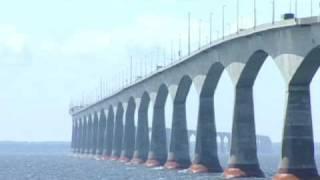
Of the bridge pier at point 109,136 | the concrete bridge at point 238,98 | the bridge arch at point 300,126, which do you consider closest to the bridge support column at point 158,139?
the concrete bridge at point 238,98

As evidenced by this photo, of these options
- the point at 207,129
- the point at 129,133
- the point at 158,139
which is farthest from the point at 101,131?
the point at 207,129

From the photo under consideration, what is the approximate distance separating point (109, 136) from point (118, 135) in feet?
40.2

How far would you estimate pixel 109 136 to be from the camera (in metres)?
181

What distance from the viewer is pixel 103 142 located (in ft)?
620

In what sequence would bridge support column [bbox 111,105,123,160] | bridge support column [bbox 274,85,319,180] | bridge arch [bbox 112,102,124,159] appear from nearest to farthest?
bridge support column [bbox 274,85,319,180] → bridge arch [bbox 112,102,124,159] → bridge support column [bbox 111,105,123,160]

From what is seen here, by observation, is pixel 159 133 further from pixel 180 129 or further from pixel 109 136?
pixel 109 136

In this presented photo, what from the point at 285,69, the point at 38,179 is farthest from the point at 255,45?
the point at 38,179

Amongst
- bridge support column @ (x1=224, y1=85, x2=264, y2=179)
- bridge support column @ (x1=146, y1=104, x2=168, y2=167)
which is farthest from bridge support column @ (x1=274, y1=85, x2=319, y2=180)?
bridge support column @ (x1=146, y1=104, x2=168, y2=167)

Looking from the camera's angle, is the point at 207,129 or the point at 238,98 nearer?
the point at 238,98

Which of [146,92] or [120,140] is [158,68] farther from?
[120,140]

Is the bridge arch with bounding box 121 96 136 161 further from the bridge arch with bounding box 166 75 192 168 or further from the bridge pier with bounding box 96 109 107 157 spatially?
the bridge arch with bounding box 166 75 192 168

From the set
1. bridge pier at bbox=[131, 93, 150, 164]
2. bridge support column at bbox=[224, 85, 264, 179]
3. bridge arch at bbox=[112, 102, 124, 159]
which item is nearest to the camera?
bridge support column at bbox=[224, 85, 264, 179]

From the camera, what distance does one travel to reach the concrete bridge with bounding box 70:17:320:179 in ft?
235

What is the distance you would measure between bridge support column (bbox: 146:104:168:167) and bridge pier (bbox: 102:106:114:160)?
48.3 m
